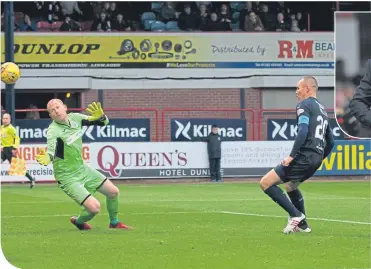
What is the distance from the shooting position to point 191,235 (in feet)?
45.5

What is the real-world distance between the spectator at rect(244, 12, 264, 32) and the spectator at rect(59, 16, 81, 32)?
623cm

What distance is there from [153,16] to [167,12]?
0.62 meters

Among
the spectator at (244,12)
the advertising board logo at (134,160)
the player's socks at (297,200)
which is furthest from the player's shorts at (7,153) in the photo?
the player's socks at (297,200)

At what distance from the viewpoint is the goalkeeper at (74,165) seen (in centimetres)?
1477

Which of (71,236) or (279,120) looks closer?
(71,236)

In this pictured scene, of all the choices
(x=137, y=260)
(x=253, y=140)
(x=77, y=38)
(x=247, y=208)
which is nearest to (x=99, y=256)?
(x=137, y=260)

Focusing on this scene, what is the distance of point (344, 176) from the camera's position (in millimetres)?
33250

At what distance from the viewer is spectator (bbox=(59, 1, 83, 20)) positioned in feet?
125

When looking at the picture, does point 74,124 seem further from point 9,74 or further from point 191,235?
point 9,74

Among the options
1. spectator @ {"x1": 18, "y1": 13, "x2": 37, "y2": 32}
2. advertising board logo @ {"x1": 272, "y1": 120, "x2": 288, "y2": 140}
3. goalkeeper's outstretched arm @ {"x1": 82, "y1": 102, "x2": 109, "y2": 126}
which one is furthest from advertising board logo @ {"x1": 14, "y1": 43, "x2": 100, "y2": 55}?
goalkeeper's outstretched arm @ {"x1": 82, "y1": 102, "x2": 109, "y2": 126}

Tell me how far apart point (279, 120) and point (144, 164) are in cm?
494

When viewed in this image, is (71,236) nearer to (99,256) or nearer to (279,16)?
(99,256)

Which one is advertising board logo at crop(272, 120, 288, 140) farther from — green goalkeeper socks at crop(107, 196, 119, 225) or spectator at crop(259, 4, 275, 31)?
green goalkeeper socks at crop(107, 196, 119, 225)

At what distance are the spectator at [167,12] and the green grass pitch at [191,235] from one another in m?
15.0
